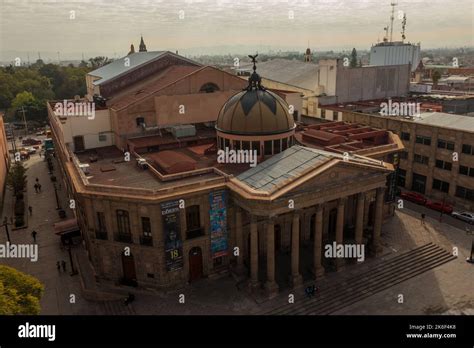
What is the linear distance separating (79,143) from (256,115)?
86.5 ft

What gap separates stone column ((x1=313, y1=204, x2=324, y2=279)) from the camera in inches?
1550

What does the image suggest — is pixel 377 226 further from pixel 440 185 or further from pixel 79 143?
pixel 79 143

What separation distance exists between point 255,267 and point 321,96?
5254cm

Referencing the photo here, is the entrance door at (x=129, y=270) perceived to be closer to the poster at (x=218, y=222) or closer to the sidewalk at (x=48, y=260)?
the sidewalk at (x=48, y=260)

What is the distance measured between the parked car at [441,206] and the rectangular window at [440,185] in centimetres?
242

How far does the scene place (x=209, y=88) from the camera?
190 feet

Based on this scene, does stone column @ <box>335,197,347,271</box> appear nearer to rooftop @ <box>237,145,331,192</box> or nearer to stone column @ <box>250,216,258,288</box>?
rooftop @ <box>237,145,331,192</box>

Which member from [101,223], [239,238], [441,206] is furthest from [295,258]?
[441,206]

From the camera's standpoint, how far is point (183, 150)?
52.0 metres

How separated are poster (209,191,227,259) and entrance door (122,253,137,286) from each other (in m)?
8.47

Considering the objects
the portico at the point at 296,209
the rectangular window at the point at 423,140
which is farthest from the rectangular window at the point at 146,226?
the rectangular window at the point at 423,140
